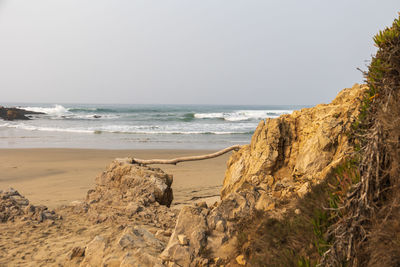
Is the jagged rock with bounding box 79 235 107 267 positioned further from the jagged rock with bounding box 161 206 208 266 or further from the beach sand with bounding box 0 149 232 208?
the beach sand with bounding box 0 149 232 208

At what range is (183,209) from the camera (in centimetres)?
356

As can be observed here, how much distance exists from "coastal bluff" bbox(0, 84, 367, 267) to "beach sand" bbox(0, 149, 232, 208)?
1.88m

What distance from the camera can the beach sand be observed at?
27.6 feet

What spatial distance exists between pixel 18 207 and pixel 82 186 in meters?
3.89

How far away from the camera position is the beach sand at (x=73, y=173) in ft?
27.6

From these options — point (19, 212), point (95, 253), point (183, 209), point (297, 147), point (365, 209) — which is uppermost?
point (297, 147)

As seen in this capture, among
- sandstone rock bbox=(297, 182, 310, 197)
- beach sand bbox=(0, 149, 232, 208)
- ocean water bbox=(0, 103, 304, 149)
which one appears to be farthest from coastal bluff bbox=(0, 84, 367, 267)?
Answer: ocean water bbox=(0, 103, 304, 149)

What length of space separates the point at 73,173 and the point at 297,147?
866cm

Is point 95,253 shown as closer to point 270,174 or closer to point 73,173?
point 270,174

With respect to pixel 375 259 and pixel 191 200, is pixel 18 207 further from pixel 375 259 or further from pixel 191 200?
pixel 375 259

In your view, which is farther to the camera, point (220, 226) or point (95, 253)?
point (95, 253)

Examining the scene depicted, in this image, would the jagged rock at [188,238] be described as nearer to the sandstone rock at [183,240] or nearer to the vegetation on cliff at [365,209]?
the sandstone rock at [183,240]

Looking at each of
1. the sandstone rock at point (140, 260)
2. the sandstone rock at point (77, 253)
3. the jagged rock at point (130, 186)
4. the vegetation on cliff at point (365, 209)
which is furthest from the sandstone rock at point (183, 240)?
the jagged rock at point (130, 186)

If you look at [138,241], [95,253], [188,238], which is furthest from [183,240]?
[95,253]
